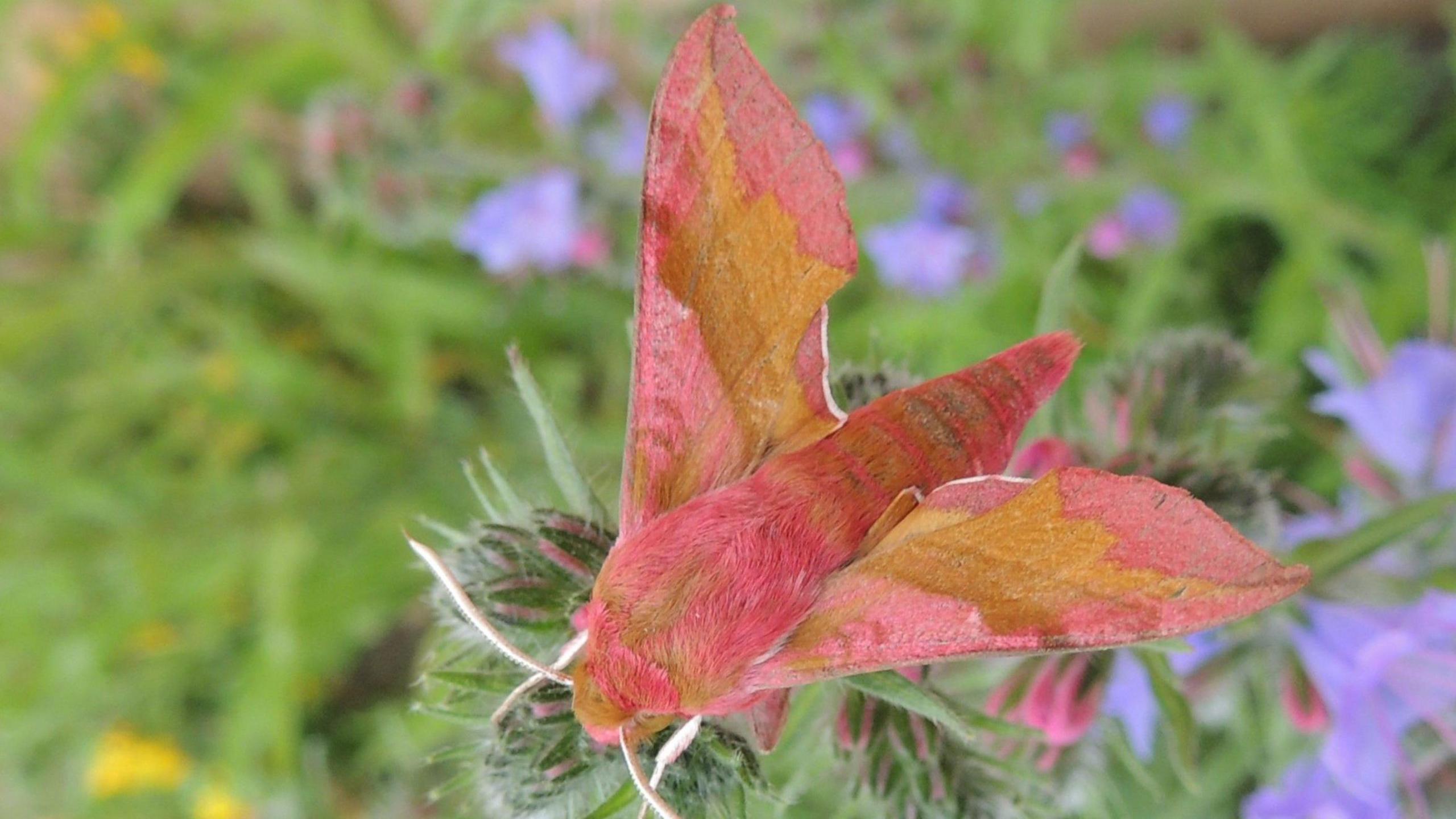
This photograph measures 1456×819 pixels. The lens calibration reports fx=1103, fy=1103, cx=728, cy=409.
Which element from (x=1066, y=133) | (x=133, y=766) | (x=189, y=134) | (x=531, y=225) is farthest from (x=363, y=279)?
(x=1066, y=133)

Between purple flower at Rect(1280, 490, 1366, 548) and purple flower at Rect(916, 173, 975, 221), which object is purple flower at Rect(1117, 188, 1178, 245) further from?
purple flower at Rect(1280, 490, 1366, 548)

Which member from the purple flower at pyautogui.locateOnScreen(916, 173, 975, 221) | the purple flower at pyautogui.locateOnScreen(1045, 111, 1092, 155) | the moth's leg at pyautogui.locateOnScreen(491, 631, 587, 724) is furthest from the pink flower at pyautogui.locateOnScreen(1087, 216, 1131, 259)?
the moth's leg at pyautogui.locateOnScreen(491, 631, 587, 724)

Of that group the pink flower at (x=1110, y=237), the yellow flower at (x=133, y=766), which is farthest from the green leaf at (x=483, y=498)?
the yellow flower at (x=133, y=766)

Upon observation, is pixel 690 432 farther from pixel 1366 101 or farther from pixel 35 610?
pixel 35 610

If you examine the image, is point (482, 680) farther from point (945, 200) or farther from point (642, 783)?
point (945, 200)

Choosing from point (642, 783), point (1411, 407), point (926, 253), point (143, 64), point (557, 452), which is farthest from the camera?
point (143, 64)

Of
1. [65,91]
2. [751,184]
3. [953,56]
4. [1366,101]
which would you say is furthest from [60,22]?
[1366,101]
